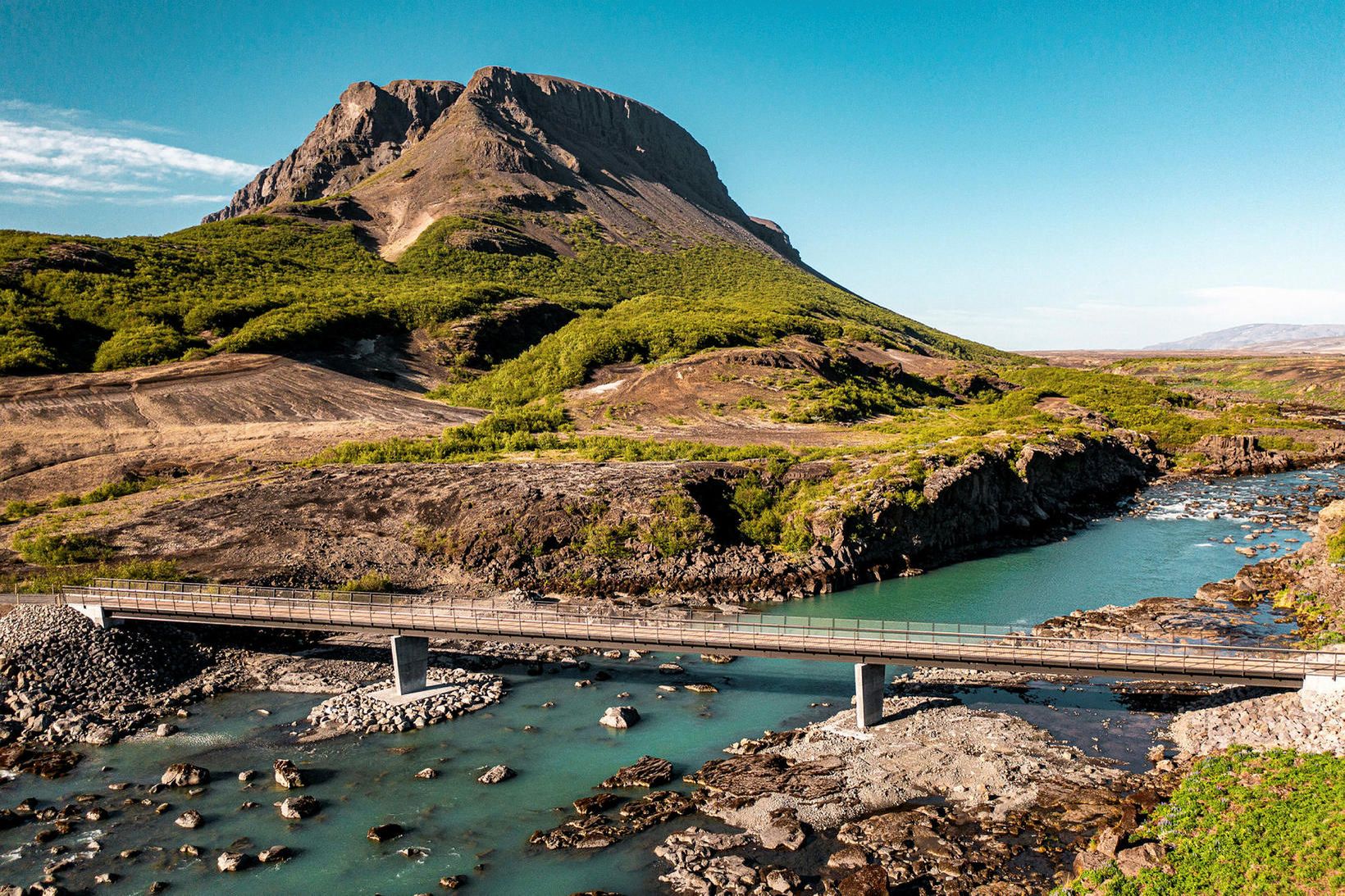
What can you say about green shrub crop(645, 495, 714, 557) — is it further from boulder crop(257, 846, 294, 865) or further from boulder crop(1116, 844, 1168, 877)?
boulder crop(1116, 844, 1168, 877)

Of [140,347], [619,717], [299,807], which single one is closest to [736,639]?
[619,717]

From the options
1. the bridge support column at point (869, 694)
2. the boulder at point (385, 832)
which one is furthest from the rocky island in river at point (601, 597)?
the bridge support column at point (869, 694)

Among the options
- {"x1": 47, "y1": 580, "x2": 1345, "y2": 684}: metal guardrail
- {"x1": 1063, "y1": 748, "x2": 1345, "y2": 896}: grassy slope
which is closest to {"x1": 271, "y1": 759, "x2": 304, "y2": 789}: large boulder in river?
{"x1": 47, "y1": 580, "x2": 1345, "y2": 684}: metal guardrail

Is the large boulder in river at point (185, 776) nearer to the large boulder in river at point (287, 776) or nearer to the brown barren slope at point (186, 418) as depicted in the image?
the large boulder in river at point (287, 776)

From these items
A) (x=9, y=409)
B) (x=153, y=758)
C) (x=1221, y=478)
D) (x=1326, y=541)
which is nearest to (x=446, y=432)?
(x=9, y=409)

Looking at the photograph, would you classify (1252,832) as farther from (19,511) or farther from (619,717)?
(19,511)
